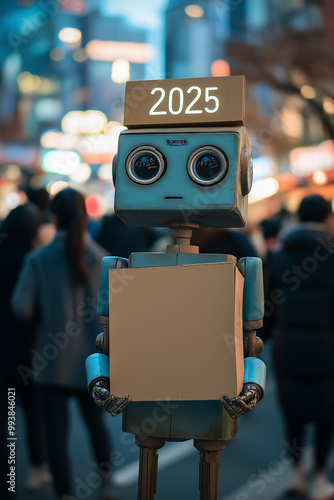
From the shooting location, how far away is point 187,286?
6.72ft

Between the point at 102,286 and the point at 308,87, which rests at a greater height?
the point at 308,87

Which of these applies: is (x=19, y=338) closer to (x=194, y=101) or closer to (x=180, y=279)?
(x=180, y=279)

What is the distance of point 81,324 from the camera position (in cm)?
349

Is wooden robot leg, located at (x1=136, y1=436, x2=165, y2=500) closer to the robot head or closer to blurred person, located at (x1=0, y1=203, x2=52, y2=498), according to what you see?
the robot head

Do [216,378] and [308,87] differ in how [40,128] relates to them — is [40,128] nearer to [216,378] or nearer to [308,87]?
[308,87]

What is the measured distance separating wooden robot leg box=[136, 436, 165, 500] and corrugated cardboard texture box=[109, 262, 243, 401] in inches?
11.1

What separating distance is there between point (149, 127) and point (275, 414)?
430 centimetres

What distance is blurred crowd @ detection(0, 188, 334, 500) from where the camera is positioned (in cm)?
344

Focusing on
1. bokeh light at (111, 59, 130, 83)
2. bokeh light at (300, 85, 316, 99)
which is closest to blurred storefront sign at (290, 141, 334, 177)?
bokeh light at (300, 85, 316, 99)

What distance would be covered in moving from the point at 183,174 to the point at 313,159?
22.1 meters

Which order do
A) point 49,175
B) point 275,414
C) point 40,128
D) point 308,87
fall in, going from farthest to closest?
point 40,128 → point 49,175 → point 308,87 → point 275,414

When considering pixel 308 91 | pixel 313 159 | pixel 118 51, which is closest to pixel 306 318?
pixel 308 91

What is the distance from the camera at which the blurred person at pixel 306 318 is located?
151 inches

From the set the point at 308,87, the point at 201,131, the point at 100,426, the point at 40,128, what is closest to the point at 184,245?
the point at 201,131
